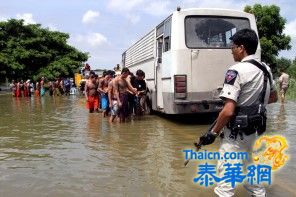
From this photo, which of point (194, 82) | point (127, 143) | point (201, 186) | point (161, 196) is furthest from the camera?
point (194, 82)

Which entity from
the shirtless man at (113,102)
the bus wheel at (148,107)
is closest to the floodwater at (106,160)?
the shirtless man at (113,102)

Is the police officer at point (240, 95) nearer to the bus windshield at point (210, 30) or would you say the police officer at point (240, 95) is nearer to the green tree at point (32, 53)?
the bus windshield at point (210, 30)

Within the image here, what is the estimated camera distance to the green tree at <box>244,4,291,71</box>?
36.3m

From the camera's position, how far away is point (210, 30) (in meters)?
11.0

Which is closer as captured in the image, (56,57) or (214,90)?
(214,90)

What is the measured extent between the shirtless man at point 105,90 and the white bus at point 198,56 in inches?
143

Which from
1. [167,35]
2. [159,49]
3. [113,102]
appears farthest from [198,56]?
[113,102]

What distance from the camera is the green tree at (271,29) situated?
36.3 metres

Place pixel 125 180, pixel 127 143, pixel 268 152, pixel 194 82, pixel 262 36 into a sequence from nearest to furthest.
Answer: pixel 268 152 → pixel 125 180 → pixel 127 143 → pixel 194 82 → pixel 262 36

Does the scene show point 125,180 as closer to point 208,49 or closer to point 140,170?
point 140,170

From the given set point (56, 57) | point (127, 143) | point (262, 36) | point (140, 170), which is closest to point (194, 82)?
point (127, 143)

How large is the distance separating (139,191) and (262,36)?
33.6 m

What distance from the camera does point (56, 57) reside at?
48438 mm

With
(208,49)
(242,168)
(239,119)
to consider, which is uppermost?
(208,49)
